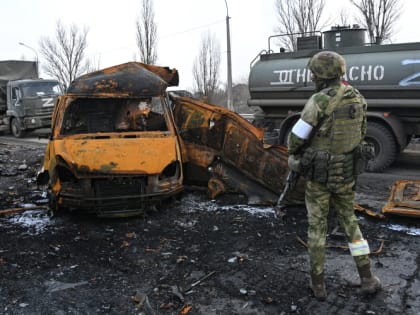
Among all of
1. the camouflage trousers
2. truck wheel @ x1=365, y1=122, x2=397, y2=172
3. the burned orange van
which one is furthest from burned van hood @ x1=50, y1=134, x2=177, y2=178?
truck wheel @ x1=365, y1=122, x2=397, y2=172

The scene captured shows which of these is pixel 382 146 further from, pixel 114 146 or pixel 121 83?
pixel 114 146

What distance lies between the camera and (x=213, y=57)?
2820cm

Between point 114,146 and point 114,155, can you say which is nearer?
point 114,155

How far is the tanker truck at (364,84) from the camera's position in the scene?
24.7ft

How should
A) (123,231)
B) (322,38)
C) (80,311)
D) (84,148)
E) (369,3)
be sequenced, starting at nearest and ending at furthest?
(80,311)
(123,231)
(84,148)
(322,38)
(369,3)

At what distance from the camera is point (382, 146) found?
7.87m

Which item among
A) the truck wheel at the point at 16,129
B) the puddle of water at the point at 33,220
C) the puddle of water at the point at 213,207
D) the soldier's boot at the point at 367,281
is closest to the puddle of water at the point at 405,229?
the puddle of water at the point at 213,207

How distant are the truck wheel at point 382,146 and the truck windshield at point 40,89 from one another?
11.5 meters

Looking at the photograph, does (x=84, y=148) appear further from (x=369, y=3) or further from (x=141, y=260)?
(x=369, y=3)

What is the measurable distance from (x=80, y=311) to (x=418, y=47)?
6.81 meters

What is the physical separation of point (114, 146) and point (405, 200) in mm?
3511

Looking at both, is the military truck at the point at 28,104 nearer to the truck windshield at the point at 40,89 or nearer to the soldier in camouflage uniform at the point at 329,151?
the truck windshield at the point at 40,89

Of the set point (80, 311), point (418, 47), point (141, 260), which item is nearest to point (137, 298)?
point (80, 311)

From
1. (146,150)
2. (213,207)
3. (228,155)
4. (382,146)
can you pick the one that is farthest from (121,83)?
(382,146)
